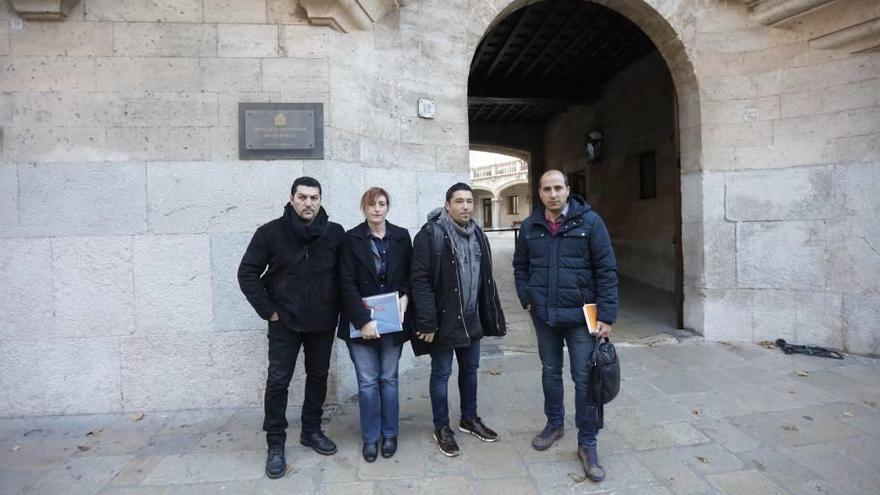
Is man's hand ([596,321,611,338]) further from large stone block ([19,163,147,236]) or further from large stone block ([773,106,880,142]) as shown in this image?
large stone block ([773,106,880,142])

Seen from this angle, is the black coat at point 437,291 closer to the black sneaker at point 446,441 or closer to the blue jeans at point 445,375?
the blue jeans at point 445,375

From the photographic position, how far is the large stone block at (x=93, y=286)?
3588mm

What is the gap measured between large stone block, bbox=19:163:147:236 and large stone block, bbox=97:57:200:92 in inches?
23.8

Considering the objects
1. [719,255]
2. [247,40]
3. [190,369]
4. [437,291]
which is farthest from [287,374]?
[719,255]

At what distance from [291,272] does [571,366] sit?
1727mm

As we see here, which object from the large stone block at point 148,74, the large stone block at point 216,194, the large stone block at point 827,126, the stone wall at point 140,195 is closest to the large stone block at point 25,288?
the stone wall at point 140,195

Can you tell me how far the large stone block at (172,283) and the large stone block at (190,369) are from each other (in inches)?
4.5

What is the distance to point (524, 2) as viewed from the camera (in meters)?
4.82

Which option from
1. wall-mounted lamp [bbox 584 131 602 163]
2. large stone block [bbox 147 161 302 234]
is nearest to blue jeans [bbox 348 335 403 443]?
large stone block [bbox 147 161 302 234]

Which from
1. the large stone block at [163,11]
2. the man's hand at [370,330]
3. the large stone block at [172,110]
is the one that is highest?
the large stone block at [163,11]

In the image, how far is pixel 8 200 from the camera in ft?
11.7

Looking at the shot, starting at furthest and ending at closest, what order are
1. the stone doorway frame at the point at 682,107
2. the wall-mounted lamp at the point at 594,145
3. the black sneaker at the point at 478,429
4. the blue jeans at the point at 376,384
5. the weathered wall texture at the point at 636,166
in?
the wall-mounted lamp at the point at 594,145, the weathered wall texture at the point at 636,166, the stone doorway frame at the point at 682,107, the black sneaker at the point at 478,429, the blue jeans at the point at 376,384

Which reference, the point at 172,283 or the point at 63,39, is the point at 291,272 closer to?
the point at 172,283

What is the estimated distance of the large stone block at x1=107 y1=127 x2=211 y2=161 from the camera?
3.61m
